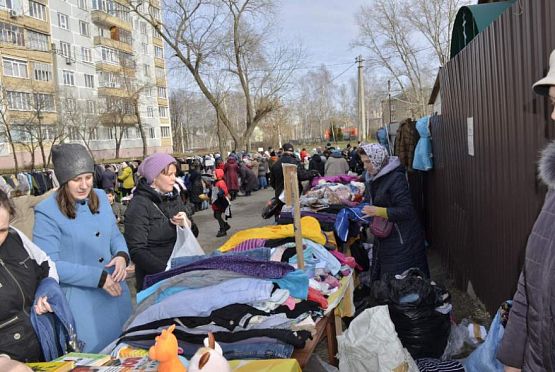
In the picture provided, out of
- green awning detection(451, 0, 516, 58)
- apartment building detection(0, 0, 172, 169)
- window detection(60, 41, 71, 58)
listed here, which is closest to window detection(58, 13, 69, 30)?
apartment building detection(0, 0, 172, 169)

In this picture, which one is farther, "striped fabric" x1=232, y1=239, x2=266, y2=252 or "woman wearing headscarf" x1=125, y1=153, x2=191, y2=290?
"striped fabric" x1=232, y1=239, x2=266, y2=252

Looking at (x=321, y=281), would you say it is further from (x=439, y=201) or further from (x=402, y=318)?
(x=439, y=201)

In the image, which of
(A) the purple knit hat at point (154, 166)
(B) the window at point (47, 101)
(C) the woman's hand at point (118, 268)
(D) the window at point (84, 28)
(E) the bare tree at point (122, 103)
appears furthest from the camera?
(D) the window at point (84, 28)

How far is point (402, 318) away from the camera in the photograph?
3582 mm

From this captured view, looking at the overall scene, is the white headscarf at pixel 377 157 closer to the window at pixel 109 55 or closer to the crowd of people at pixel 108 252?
the crowd of people at pixel 108 252

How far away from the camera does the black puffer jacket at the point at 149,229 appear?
10.4 ft

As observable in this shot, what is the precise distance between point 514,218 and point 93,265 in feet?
10.3

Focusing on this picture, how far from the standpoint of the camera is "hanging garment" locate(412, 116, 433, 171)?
688cm

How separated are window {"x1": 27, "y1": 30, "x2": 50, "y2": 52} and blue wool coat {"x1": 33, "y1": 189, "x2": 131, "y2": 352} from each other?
40.6 meters

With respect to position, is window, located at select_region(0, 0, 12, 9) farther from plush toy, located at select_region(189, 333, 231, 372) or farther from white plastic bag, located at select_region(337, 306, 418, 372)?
plush toy, located at select_region(189, 333, 231, 372)

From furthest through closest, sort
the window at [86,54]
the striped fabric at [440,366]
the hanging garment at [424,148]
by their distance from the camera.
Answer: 1. the window at [86,54]
2. the hanging garment at [424,148]
3. the striped fabric at [440,366]

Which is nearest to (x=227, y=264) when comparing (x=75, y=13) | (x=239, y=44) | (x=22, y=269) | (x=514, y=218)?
(x=22, y=269)

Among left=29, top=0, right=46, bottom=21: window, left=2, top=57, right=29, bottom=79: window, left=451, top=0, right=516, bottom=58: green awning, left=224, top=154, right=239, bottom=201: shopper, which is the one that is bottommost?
left=224, top=154, right=239, bottom=201: shopper

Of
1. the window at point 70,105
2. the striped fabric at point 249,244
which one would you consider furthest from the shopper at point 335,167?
the window at point 70,105
